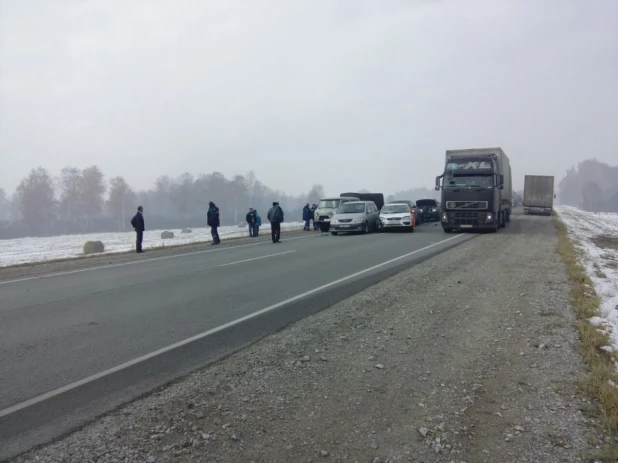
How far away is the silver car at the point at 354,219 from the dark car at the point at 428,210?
1171 cm

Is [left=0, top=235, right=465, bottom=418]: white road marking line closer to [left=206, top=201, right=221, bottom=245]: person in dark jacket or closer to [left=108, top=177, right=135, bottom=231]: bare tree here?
[left=206, top=201, right=221, bottom=245]: person in dark jacket

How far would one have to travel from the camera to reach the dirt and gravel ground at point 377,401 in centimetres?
316

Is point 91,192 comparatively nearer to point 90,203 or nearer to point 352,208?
point 90,203

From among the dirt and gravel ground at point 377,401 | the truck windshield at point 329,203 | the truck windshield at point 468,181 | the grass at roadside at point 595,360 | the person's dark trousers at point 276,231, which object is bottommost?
the dirt and gravel ground at point 377,401

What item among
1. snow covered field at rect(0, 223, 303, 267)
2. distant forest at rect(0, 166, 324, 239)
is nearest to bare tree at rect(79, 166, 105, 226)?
distant forest at rect(0, 166, 324, 239)

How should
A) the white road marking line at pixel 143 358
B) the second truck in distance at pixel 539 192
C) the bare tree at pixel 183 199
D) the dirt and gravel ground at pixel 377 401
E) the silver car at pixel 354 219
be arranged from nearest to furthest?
the dirt and gravel ground at pixel 377 401 < the white road marking line at pixel 143 358 < the silver car at pixel 354 219 < the second truck in distance at pixel 539 192 < the bare tree at pixel 183 199

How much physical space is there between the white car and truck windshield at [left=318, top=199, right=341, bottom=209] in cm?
394

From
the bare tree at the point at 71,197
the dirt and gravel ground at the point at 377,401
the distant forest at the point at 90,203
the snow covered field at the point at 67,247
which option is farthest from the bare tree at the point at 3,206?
the dirt and gravel ground at the point at 377,401

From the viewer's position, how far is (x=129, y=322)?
6.43m

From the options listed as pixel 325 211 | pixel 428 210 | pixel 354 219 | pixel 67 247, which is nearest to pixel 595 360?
pixel 354 219

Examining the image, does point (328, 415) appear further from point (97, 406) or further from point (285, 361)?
point (97, 406)

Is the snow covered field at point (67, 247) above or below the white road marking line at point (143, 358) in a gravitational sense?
below

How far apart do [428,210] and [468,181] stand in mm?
14383

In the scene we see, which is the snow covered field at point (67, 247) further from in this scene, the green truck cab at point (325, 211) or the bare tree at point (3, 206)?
the bare tree at point (3, 206)
